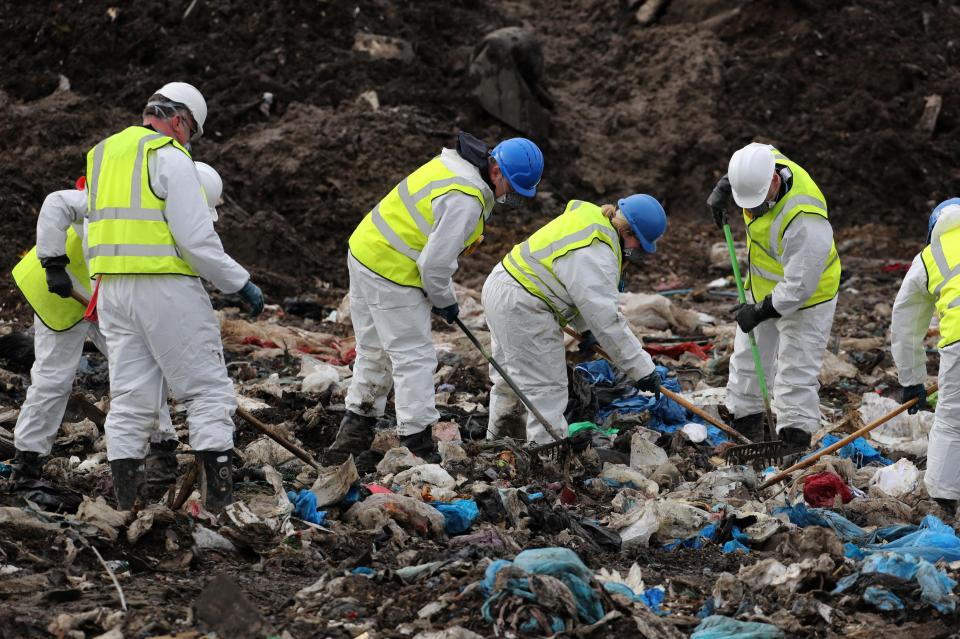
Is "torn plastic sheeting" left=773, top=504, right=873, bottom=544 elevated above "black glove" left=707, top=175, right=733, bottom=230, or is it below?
below

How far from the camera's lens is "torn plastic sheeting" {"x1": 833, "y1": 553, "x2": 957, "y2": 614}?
4.05 metres

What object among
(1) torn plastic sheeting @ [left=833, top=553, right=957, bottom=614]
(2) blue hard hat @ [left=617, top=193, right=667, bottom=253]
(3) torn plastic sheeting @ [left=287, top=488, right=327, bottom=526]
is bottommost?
(1) torn plastic sheeting @ [left=833, top=553, right=957, bottom=614]

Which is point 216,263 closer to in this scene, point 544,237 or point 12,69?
point 544,237

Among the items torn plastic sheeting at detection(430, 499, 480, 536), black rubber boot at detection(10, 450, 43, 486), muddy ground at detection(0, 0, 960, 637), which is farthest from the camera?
muddy ground at detection(0, 0, 960, 637)

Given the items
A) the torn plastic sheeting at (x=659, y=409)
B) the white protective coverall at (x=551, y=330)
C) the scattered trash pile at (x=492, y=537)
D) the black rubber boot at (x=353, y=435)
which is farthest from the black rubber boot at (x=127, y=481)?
the torn plastic sheeting at (x=659, y=409)

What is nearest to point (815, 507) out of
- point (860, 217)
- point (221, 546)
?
point (221, 546)

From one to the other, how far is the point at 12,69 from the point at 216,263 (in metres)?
12.1

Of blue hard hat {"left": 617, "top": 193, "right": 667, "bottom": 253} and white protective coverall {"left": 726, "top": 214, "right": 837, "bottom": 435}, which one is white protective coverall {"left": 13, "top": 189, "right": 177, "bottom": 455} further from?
white protective coverall {"left": 726, "top": 214, "right": 837, "bottom": 435}

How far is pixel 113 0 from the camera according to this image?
52.7 feet

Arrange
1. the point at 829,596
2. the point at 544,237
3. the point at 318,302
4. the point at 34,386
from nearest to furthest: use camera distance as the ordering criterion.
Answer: the point at 829,596 < the point at 34,386 < the point at 544,237 < the point at 318,302

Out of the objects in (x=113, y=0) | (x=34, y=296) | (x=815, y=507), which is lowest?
(x=815, y=507)

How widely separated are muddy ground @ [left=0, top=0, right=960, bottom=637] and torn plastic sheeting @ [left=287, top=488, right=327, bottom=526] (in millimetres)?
5642

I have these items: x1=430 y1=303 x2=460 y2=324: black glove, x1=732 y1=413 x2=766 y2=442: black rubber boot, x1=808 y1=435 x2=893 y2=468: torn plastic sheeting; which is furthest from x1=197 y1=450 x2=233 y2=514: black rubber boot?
x1=808 y1=435 x2=893 y2=468: torn plastic sheeting

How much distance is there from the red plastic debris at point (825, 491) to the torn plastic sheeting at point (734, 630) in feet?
6.69
